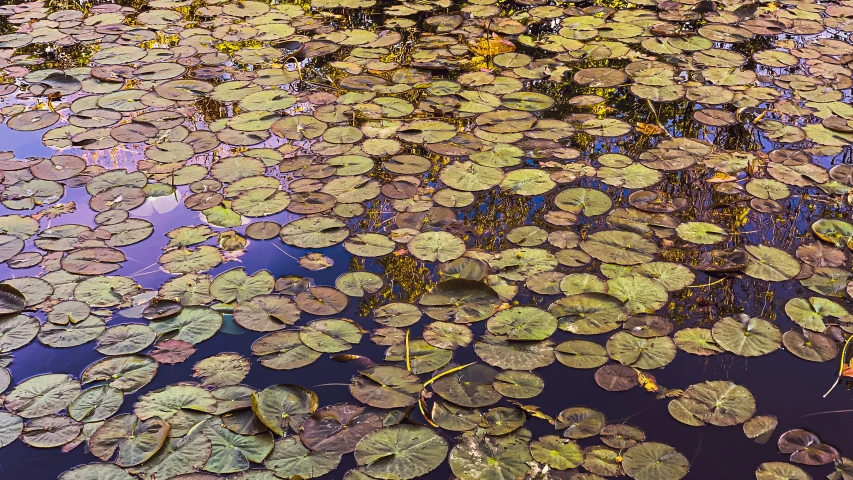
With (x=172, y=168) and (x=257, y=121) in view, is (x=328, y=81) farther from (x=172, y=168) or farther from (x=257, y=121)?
(x=172, y=168)

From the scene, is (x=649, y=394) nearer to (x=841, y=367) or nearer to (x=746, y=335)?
(x=746, y=335)

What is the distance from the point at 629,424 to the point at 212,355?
1692mm

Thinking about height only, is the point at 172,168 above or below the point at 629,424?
above

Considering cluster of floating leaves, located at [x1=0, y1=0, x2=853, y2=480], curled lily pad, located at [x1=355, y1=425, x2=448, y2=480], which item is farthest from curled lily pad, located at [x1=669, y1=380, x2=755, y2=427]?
curled lily pad, located at [x1=355, y1=425, x2=448, y2=480]

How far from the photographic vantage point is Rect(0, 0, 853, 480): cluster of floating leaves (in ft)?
9.25

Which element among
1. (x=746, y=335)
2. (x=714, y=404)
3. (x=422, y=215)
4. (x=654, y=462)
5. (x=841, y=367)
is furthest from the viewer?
(x=422, y=215)

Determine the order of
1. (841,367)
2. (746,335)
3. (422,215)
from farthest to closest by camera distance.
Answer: (422,215) < (746,335) < (841,367)

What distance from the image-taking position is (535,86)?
529cm

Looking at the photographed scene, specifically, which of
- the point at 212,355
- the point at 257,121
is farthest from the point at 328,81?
the point at 212,355

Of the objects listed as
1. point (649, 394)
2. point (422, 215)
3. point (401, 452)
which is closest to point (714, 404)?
point (649, 394)

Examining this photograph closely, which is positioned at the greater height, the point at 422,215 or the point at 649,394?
the point at 422,215

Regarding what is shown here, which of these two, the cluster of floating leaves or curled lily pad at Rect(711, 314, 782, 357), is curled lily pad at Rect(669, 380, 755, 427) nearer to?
the cluster of floating leaves

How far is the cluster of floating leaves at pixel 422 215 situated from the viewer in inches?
111

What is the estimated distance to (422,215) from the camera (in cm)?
398
